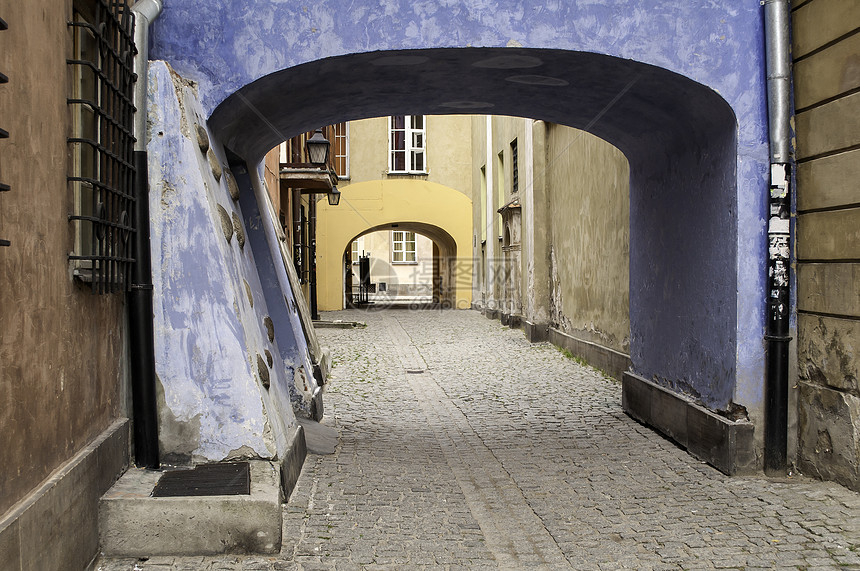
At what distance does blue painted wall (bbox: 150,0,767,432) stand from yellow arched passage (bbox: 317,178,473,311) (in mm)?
19703

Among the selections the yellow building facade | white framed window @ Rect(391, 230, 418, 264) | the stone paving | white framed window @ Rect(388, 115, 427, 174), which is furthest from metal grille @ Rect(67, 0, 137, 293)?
white framed window @ Rect(391, 230, 418, 264)

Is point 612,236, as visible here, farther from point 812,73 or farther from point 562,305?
point 812,73

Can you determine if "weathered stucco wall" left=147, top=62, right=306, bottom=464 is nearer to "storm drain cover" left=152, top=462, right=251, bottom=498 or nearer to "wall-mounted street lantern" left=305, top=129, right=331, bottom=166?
"storm drain cover" left=152, top=462, right=251, bottom=498

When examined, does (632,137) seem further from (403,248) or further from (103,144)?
(403,248)

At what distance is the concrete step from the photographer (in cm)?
370

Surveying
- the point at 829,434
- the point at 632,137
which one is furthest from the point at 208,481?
the point at 632,137

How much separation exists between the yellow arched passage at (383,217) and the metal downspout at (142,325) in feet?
69.4

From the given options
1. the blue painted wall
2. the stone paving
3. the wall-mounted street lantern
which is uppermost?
the wall-mounted street lantern

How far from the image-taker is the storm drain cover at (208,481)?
386 centimetres

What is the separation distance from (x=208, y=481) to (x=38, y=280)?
1.45m

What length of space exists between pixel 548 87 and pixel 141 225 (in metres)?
3.15

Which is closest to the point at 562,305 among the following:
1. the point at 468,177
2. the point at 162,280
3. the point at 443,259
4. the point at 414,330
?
the point at 414,330

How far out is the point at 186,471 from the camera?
414cm

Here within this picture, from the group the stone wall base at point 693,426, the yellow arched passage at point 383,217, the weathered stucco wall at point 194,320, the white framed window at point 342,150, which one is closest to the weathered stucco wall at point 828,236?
the stone wall base at point 693,426
